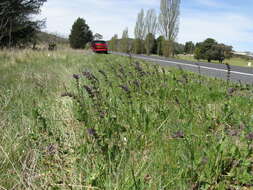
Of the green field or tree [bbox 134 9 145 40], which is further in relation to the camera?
tree [bbox 134 9 145 40]

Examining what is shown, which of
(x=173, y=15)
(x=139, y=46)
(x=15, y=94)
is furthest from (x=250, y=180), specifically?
(x=139, y=46)

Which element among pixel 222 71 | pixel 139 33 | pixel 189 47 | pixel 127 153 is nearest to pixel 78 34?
pixel 139 33

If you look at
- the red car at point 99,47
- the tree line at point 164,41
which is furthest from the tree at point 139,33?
the red car at point 99,47

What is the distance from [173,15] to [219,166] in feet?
143

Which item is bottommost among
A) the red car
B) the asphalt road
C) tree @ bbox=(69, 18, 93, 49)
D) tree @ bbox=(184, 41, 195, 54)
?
the asphalt road

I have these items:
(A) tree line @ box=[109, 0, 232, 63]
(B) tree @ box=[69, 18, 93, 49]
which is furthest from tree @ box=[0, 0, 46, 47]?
(B) tree @ box=[69, 18, 93, 49]

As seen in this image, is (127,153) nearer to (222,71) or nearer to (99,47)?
(222,71)

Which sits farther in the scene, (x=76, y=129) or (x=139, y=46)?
(x=139, y=46)

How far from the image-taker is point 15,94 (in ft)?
9.24

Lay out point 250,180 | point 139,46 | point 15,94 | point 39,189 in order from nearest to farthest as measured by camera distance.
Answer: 1. point 39,189
2. point 250,180
3. point 15,94
4. point 139,46

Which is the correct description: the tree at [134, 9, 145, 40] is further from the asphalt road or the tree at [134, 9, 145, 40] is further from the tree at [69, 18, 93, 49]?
the asphalt road

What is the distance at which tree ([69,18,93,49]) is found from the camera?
51.3 m

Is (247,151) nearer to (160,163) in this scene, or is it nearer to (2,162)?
(160,163)

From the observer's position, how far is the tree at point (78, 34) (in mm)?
51312
